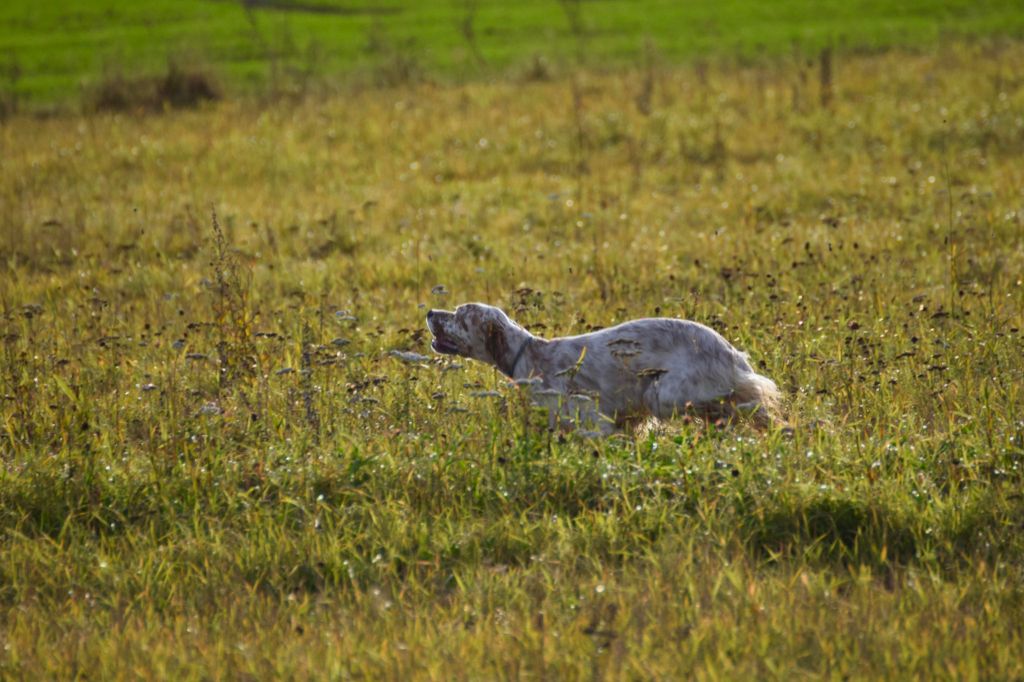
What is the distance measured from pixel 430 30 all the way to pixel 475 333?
3318 centimetres

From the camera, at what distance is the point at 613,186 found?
13516 mm

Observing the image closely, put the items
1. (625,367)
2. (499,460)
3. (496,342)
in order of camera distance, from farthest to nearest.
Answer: (496,342), (625,367), (499,460)

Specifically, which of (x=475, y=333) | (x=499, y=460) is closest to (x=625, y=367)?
(x=475, y=333)

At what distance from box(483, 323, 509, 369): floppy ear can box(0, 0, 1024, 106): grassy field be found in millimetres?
18580

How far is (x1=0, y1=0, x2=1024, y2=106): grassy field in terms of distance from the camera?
29750 millimetres

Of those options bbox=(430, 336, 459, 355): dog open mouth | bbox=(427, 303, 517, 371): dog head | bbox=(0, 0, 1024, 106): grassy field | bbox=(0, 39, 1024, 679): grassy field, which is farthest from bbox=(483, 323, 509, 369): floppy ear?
bbox=(0, 0, 1024, 106): grassy field

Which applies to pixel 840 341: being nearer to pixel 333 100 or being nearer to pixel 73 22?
pixel 333 100

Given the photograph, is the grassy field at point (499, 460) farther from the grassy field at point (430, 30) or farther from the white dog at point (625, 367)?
the grassy field at point (430, 30)

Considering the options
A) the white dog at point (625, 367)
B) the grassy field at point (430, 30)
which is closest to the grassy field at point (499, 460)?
the white dog at point (625, 367)

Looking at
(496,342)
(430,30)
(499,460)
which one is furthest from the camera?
(430,30)

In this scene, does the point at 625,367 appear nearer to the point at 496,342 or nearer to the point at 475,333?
the point at 496,342

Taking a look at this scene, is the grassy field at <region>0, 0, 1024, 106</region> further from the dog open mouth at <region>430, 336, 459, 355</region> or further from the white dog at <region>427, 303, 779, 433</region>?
the white dog at <region>427, 303, 779, 433</region>

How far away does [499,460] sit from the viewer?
5336 millimetres

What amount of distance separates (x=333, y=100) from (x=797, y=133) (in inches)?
324
